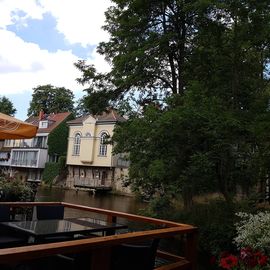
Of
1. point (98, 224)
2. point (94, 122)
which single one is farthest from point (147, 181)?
point (94, 122)

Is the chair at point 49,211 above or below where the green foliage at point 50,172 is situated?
below

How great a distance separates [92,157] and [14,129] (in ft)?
124

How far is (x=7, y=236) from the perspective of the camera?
4.34m

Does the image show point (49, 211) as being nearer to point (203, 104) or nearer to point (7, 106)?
point (203, 104)

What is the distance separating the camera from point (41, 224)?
4.41 metres

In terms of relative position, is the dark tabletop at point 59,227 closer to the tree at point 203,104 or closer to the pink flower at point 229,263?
the pink flower at point 229,263

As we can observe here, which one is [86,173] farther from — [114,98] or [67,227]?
[67,227]

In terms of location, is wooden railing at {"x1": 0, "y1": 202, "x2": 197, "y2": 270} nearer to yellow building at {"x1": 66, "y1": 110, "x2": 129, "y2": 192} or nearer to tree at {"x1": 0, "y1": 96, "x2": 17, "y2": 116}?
yellow building at {"x1": 66, "y1": 110, "x2": 129, "y2": 192}

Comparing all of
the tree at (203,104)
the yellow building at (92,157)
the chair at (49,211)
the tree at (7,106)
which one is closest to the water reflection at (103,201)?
the yellow building at (92,157)

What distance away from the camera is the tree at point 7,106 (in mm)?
61444

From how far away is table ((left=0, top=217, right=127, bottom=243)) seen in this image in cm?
385

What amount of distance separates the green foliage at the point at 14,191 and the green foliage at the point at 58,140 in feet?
142

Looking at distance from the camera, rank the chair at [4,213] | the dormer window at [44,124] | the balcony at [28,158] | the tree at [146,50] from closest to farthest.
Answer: the chair at [4,213] → the tree at [146,50] → the balcony at [28,158] → the dormer window at [44,124]

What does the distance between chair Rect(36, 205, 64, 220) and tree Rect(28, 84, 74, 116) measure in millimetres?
57146
